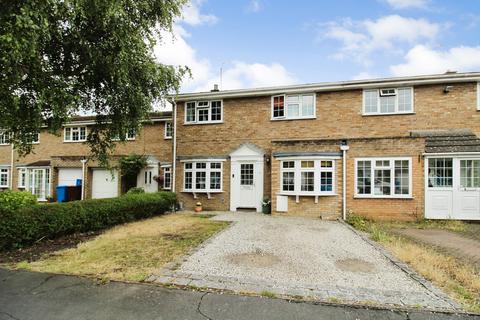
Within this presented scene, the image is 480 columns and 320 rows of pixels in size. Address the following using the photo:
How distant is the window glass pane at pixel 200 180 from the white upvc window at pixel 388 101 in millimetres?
8847

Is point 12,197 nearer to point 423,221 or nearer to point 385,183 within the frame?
point 385,183

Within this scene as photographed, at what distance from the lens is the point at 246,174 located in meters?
14.6

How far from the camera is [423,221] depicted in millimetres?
11312

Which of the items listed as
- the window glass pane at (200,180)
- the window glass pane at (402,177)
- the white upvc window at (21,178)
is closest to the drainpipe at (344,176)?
the window glass pane at (402,177)

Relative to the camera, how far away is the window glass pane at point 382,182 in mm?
11946

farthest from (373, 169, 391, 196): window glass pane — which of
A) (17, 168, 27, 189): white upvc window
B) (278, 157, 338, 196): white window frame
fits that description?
(17, 168, 27, 189): white upvc window

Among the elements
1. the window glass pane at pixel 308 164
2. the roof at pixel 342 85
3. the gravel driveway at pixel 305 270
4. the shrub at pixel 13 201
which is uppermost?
the roof at pixel 342 85

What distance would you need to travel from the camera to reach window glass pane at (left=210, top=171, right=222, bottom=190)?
590 inches

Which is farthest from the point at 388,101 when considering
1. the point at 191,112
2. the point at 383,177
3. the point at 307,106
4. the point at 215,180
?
the point at 191,112

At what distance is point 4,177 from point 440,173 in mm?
28364

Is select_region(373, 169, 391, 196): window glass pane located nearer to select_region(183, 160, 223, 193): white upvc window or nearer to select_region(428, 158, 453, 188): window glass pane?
select_region(428, 158, 453, 188): window glass pane

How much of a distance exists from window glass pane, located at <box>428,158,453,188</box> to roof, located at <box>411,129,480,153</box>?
481mm

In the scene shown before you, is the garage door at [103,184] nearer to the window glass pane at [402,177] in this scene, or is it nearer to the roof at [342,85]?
the roof at [342,85]

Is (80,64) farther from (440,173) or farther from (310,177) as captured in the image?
(440,173)
